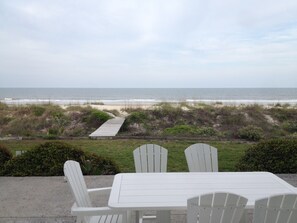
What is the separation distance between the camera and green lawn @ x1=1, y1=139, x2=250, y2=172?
5605mm

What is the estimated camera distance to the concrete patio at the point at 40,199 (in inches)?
127

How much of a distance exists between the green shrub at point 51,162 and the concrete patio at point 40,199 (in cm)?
20

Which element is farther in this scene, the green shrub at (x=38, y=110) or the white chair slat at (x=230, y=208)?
the green shrub at (x=38, y=110)

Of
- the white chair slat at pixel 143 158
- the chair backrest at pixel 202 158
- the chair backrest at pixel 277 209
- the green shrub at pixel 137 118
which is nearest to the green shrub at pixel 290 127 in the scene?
the green shrub at pixel 137 118

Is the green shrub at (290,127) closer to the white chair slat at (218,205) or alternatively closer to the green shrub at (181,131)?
the green shrub at (181,131)

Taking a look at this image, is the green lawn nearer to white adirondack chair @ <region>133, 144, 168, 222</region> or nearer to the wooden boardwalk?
the wooden boardwalk

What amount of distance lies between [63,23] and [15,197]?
7910 millimetres

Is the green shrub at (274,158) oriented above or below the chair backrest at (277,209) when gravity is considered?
below

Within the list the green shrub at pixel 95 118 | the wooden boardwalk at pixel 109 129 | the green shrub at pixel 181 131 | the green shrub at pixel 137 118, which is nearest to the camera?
the wooden boardwalk at pixel 109 129

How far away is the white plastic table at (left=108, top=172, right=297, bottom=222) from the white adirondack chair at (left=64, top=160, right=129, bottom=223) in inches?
5.2

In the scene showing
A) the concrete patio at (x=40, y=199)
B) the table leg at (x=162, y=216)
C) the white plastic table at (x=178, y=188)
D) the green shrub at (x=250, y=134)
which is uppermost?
the white plastic table at (x=178, y=188)

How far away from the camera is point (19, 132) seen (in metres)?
9.95

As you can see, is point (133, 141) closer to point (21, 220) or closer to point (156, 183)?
point (21, 220)

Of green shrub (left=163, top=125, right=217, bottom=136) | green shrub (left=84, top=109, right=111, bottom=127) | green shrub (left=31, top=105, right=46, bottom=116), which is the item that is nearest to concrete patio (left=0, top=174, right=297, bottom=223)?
green shrub (left=163, top=125, right=217, bottom=136)
